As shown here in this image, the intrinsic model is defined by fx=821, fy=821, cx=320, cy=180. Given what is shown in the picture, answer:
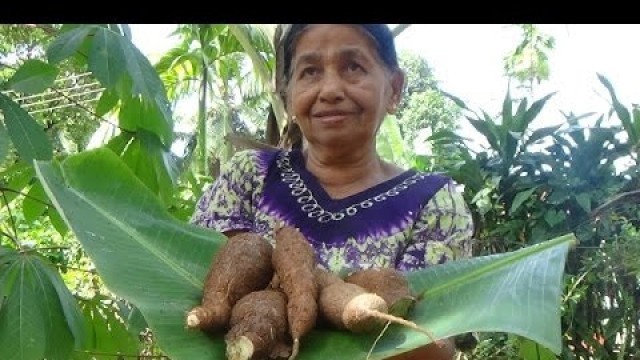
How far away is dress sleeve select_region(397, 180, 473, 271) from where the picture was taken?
3.85ft

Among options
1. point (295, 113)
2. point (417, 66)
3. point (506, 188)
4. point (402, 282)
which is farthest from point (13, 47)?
point (417, 66)

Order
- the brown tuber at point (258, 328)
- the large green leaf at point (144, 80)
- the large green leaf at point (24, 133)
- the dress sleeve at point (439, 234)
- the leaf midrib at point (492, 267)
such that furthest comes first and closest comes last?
the large green leaf at point (144, 80) < the large green leaf at point (24, 133) < the dress sleeve at point (439, 234) < the leaf midrib at point (492, 267) < the brown tuber at point (258, 328)

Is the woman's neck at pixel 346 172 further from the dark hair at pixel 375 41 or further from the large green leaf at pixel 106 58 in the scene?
the large green leaf at pixel 106 58

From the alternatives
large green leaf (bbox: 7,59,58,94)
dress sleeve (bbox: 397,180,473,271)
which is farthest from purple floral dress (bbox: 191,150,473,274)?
large green leaf (bbox: 7,59,58,94)

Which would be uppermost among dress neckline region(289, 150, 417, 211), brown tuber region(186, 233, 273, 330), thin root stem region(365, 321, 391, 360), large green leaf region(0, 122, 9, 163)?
large green leaf region(0, 122, 9, 163)

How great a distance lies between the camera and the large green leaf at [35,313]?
4.12 feet

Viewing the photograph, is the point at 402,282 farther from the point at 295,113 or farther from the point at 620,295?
the point at 620,295

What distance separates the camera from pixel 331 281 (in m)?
0.95

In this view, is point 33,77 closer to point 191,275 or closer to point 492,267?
point 191,275

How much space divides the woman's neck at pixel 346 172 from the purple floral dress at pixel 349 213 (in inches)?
0.8

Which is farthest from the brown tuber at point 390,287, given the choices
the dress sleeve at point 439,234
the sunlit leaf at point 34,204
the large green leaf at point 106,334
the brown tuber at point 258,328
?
the sunlit leaf at point 34,204

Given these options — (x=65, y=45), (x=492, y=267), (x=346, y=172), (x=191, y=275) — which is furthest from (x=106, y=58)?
(x=492, y=267)

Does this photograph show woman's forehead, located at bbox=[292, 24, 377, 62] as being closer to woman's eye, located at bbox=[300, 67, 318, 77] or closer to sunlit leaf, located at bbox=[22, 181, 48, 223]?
woman's eye, located at bbox=[300, 67, 318, 77]

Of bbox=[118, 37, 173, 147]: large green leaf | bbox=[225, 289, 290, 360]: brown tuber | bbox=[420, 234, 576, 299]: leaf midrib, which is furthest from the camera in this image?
bbox=[118, 37, 173, 147]: large green leaf
